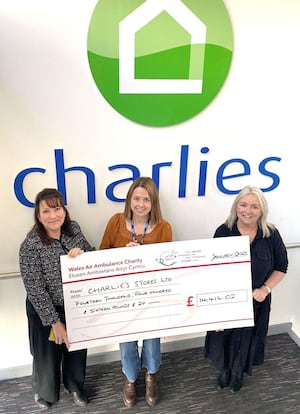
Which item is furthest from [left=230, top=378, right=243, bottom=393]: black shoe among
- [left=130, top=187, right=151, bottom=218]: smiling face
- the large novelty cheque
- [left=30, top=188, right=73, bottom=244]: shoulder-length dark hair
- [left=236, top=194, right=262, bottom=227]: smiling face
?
[left=30, top=188, right=73, bottom=244]: shoulder-length dark hair

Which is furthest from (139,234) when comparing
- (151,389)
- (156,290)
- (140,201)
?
(151,389)

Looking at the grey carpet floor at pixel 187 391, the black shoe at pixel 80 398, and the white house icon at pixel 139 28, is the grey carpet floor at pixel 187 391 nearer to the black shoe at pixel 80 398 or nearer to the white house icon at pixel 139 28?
the black shoe at pixel 80 398

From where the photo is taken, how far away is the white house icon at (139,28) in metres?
1.99

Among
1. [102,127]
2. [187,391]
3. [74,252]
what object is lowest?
[187,391]

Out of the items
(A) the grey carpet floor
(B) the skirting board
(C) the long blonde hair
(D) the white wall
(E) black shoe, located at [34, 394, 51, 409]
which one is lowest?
(A) the grey carpet floor

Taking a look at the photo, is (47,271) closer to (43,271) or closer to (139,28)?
(43,271)

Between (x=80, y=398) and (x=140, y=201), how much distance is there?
1.40 meters

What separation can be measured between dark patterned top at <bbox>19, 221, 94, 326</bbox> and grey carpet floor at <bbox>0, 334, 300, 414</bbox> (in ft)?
2.80

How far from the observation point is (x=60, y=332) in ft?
6.70

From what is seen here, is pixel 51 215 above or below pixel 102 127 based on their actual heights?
below

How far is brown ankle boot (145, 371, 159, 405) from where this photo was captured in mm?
2459

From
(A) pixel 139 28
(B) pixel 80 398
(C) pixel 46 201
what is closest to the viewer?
(C) pixel 46 201

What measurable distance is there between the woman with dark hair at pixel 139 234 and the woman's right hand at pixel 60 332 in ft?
1.41

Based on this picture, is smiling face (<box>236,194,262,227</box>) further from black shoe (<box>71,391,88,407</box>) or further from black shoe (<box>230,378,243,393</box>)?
black shoe (<box>71,391,88,407</box>)
